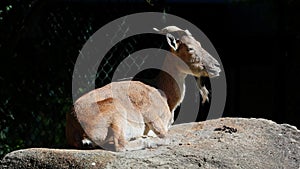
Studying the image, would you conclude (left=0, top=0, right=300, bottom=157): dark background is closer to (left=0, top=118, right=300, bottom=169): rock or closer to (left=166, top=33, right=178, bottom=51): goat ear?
(left=166, top=33, right=178, bottom=51): goat ear

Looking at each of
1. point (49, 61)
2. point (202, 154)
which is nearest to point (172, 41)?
point (202, 154)

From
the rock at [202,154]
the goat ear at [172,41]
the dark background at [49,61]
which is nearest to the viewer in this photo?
the rock at [202,154]

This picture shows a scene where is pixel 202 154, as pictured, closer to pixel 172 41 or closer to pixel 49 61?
pixel 172 41

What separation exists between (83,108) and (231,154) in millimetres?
1066

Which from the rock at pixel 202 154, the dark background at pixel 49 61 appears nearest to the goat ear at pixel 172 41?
→ the rock at pixel 202 154

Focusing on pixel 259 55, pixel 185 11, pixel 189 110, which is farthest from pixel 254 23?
pixel 189 110

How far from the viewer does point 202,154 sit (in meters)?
4.68

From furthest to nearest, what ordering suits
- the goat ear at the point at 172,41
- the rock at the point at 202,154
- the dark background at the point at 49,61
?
the dark background at the point at 49,61 < the goat ear at the point at 172,41 < the rock at the point at 202,154

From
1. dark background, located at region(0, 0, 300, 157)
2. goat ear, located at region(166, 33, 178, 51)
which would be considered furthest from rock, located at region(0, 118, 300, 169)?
dark background, located at region(0, 0, 300, 157)

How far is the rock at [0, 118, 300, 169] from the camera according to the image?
178 inches

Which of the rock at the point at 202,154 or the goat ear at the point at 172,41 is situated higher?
the goat ear at the point at 172,41

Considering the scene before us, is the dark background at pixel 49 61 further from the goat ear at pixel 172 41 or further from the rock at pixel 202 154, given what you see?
the rock at pixel 202 154

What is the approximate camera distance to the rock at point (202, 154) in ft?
14.8

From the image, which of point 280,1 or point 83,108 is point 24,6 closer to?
point 83,108
